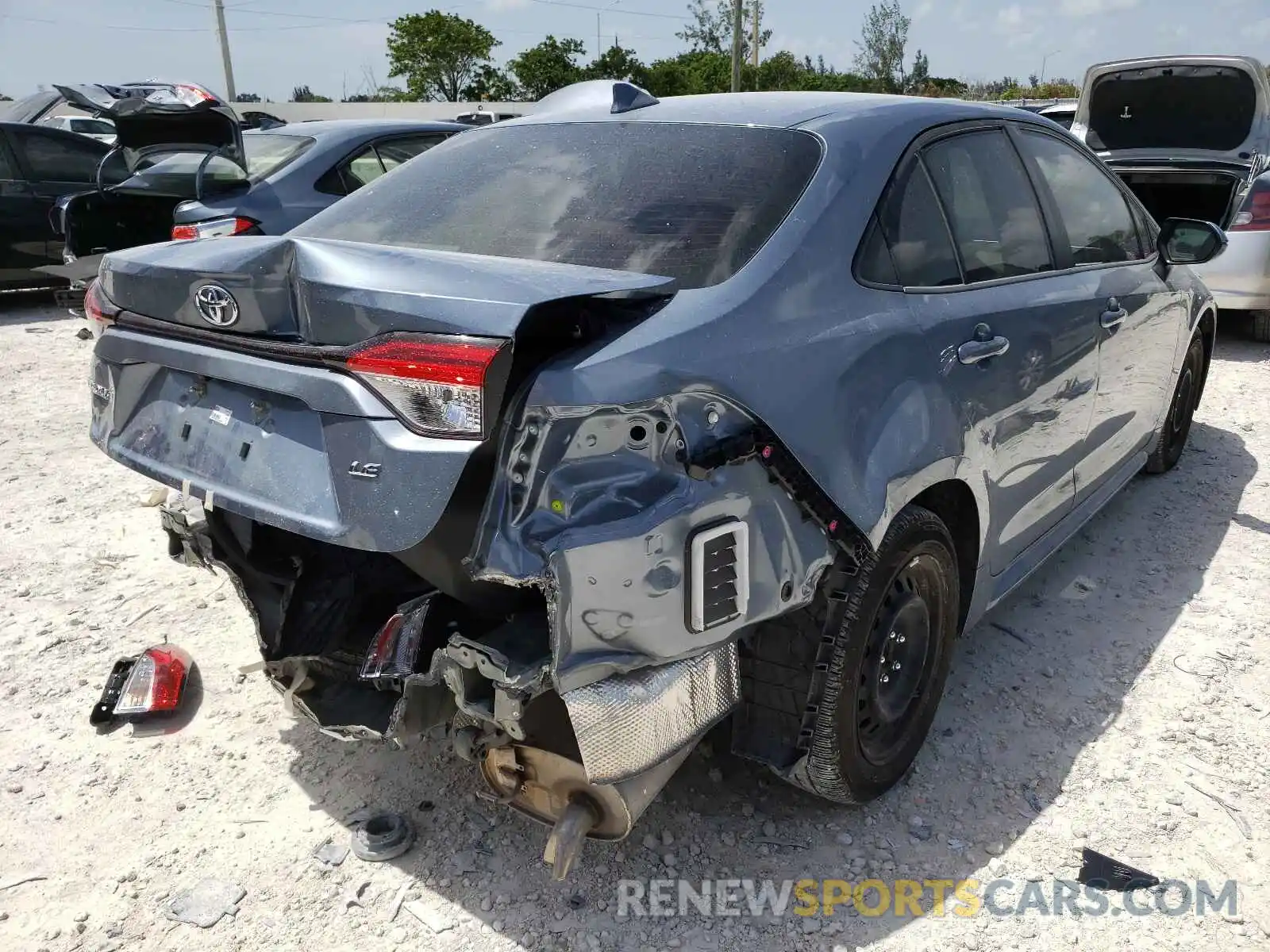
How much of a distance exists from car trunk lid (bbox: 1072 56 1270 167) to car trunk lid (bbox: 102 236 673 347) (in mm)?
7393

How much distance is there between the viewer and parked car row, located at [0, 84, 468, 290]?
21.9 feet

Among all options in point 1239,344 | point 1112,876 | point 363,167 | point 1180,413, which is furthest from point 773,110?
point 1239,344

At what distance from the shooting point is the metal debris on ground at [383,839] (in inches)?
97.9

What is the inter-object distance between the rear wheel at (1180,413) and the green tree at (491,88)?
149 ft

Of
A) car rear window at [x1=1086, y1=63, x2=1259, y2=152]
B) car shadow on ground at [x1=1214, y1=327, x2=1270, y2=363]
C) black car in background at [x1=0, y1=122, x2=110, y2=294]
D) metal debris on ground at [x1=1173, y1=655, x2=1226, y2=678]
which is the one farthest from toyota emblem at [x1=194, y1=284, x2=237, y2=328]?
black car in background at [x1=0, y1=122, x2=110, y2=294]

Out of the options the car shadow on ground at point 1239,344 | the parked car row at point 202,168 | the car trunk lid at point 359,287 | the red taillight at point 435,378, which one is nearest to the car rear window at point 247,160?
the parked car row at point 202,168

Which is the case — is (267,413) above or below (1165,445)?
above

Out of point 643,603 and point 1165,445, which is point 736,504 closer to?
point 643,603

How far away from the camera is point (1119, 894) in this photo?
7.71 ft

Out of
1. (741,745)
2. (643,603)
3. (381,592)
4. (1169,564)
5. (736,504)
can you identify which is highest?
(736,504)

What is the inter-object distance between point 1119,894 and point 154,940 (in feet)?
7.39

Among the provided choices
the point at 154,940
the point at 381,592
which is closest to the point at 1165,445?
the point at 381,592

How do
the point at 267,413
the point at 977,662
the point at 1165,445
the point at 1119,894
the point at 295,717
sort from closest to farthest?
the point at 267,413 < the point at 1119,894 < the point at 295,717 < the point at 977,662 < the point at 1165,445

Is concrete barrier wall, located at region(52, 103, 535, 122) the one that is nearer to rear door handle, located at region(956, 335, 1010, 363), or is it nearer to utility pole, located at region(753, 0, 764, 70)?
utility pole, located at region(753, 0, 764, 70)
